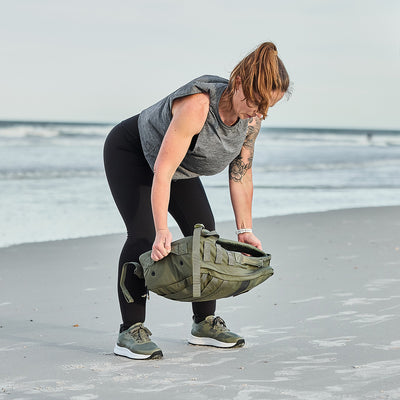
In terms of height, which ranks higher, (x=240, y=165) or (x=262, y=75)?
(x=262, y=75)

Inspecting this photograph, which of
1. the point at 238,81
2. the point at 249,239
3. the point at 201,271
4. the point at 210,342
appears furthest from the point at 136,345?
the point at 238,81

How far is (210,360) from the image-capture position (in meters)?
3.26

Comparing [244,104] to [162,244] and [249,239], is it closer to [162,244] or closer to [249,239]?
[162,244]

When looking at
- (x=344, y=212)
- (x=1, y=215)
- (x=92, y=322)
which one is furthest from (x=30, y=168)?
(x=92, y=322)

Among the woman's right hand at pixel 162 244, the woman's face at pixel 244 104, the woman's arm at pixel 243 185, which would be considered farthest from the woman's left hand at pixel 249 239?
the woman's face at pixel 244 104

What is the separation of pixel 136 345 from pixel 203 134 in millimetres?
1000

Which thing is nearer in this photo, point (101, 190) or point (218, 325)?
point (218, 325)

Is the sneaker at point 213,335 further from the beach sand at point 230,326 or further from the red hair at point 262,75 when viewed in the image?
the red hair at point 262,75

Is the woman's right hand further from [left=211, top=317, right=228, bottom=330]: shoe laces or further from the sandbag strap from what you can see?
[left=211, top=317, right=228, bottom=330]: shoe laces

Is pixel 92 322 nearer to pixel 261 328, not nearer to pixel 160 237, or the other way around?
pixel 261 328

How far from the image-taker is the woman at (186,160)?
288cm

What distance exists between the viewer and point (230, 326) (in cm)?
392

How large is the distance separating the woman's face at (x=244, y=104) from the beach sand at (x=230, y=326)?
3.48 feet

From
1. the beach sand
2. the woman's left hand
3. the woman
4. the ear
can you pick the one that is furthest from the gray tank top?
the beach sand
